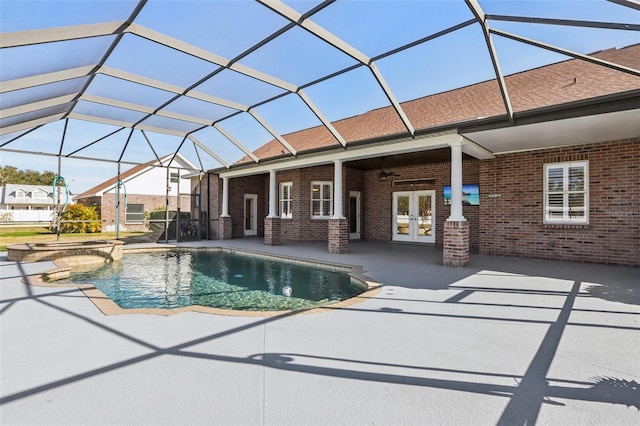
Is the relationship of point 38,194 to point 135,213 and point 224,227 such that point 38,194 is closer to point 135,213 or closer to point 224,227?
point 135,213

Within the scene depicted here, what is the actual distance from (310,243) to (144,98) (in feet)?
24.0

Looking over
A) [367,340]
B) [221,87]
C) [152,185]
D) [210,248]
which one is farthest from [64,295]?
[152,185]

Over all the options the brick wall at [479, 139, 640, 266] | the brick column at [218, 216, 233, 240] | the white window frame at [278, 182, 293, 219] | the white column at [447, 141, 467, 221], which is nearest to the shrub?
the brick column at [218, 216, 233, 240]

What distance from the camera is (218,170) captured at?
13750 millimetres

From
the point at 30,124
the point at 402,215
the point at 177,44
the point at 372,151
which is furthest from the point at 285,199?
the point at 177,44

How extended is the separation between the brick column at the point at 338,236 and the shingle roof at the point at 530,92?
2927mm

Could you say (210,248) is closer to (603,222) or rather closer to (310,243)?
(310,243)

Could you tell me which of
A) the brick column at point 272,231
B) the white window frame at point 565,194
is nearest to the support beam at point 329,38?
the white window frame at point 565,194

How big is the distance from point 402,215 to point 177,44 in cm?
950

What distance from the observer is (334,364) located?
252 centimetres

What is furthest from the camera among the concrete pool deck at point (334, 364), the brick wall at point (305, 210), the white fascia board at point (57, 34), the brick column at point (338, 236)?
the brick wall at point (305, 210)

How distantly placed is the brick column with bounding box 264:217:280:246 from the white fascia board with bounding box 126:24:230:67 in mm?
6463

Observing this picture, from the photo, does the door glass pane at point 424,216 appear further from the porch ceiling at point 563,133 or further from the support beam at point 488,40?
the support beam at point 488,40

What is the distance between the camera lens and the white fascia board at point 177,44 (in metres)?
4.94
